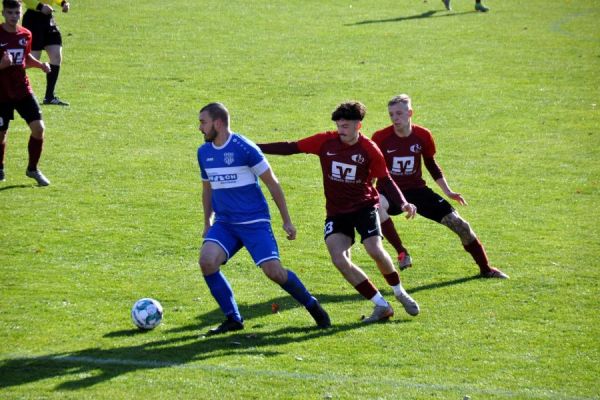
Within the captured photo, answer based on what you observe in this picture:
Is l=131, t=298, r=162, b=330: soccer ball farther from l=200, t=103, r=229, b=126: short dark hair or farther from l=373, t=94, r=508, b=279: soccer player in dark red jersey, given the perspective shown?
l=373, t=94, r=508, b=279: soccer player in dark red jersey

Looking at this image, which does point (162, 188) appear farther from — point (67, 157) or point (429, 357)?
point (429, 357)

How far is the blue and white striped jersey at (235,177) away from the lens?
1085cm

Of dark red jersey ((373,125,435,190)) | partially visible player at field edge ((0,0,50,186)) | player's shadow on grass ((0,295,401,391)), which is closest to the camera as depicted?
player's shadow on grass ((0,295,401,391))

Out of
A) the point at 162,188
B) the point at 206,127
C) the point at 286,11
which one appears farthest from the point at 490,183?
the point at 286,11

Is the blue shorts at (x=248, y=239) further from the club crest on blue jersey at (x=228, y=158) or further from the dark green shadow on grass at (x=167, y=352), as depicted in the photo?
the dark green shadow on grass at (x=167, y=352)

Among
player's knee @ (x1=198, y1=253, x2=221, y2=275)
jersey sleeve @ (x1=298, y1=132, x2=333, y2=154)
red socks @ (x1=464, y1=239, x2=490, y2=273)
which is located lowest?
red socks @ (x1=464, y1=239, x2=490, y2=273)

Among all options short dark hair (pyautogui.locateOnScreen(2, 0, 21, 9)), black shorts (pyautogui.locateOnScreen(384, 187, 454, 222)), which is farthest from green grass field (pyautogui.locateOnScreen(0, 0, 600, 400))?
short dark hair (pyautogui.locateOnScreen(2, 0, 21, 9))

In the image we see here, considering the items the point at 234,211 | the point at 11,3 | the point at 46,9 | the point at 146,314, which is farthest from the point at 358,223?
the point at 46,9

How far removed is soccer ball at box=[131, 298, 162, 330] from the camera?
11.0m

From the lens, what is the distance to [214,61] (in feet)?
91.5

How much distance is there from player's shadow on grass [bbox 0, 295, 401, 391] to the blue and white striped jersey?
4.25ft

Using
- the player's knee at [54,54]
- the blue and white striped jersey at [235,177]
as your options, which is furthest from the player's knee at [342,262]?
the player's knee at [54,54]

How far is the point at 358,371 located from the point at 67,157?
1120 cm

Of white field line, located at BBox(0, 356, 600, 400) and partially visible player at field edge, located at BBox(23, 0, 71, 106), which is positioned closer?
white field line, located at BBox(0, 356, 600, 400)
